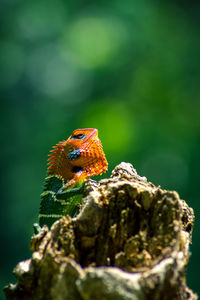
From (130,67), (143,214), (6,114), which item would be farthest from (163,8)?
(143,214)

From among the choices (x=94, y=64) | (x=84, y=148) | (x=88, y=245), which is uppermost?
(x=94, y=64)

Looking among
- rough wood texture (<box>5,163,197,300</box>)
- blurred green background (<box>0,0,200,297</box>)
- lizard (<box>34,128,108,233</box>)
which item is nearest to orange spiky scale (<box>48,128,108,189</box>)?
lizard (<box>34,128,108,233</box>)

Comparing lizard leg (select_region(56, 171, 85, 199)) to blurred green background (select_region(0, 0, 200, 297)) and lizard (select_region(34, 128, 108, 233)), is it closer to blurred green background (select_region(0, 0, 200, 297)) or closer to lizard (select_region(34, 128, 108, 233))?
lizard (select_region(34, 128, 108, 233))

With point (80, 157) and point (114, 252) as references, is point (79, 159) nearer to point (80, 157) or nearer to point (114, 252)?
point (80, 157)

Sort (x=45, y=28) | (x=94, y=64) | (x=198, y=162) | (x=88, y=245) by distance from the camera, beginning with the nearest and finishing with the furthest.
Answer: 1. (x=88, y=245)
2. (x=198, y=162)
3. (x=94, y=64)
4. (x=45, y=28)

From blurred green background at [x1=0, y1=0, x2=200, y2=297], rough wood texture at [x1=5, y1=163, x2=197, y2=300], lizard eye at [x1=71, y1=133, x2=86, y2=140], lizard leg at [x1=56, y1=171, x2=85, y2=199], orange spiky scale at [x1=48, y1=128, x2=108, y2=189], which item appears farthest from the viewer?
blurred green background at [x1=0, y1=0, x2=200, y2=297]

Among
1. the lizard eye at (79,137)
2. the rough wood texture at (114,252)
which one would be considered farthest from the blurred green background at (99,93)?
the rough wood texture at (114,252)

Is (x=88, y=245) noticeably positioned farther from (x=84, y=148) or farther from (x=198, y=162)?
(x=198, y=162)
